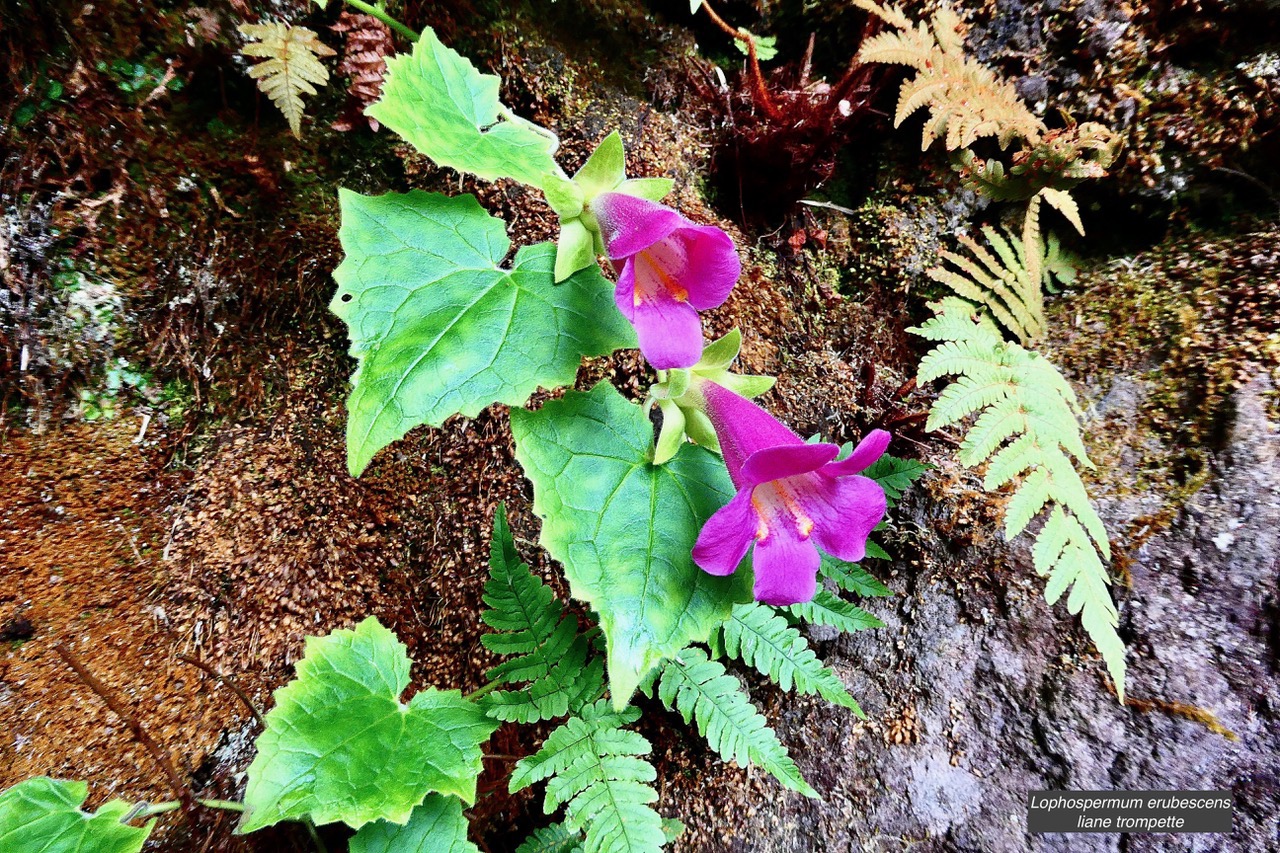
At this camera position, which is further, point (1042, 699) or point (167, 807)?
point (1042, 699)

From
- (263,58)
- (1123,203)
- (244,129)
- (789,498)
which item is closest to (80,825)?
(789,498)

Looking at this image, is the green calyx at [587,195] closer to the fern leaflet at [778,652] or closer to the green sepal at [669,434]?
Answer: the green sepal at [669,434]

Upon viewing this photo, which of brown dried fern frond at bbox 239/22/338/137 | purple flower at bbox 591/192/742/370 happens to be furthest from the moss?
brown dried fern frond at bbox 239/22/338/137

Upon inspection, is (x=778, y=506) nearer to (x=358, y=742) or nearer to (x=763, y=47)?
(x=358, y=742)

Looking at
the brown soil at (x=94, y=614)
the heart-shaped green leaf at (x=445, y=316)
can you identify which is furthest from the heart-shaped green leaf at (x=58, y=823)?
the heart-shaped green leaf at (x=445, y=316)

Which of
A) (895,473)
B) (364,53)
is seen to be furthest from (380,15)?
(895,473)

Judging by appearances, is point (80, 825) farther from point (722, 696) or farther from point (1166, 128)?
point (1166, 128)

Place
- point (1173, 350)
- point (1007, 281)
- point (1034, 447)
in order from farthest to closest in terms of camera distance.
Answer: point (1007, 281), point (1173, 350), point (1034, 447)

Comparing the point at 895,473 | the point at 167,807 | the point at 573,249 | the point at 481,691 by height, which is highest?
the point at 573,249

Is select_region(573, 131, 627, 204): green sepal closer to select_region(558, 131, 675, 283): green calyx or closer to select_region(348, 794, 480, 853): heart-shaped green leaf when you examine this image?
select_region(558, 131, 675, 283): green calyx
